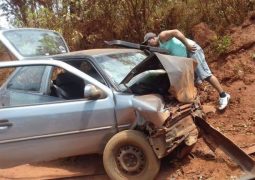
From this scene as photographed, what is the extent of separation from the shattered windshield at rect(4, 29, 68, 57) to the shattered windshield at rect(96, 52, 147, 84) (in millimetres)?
1323

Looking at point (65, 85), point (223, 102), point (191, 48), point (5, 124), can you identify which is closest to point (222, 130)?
point (223, 102)

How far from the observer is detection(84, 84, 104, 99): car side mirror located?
18.0 ft

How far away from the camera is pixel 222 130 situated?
21.8 feet

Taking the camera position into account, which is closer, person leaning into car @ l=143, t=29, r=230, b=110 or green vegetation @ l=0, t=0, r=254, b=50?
person leaning into car @ l=143, t=29, r=230, b=110

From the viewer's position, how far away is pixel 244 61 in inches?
310

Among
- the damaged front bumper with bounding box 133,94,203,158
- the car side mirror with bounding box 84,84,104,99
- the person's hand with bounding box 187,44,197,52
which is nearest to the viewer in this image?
the damaged front bumper with bounding box 133,94,203,158

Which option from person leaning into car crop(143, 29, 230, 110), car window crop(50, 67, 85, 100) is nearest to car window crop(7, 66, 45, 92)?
car window crop(50, 67, 85, 100)

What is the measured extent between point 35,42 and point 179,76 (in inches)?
107

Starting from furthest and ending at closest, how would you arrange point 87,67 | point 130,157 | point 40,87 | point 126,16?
point 126,16
point 40,87
point 87,67
point 130,157

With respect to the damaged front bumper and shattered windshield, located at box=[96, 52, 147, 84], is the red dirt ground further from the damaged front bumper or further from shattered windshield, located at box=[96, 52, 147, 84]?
shattered windshield, located at box=[96, 52, 147, 84]

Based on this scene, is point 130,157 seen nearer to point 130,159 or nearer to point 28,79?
point 130,159

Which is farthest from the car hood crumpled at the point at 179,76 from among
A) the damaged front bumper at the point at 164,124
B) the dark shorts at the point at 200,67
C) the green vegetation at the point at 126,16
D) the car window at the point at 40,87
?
the green vegetation at the point at 126,16

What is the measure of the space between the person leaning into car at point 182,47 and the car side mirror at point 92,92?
5.03ft

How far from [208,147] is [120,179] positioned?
138cm
